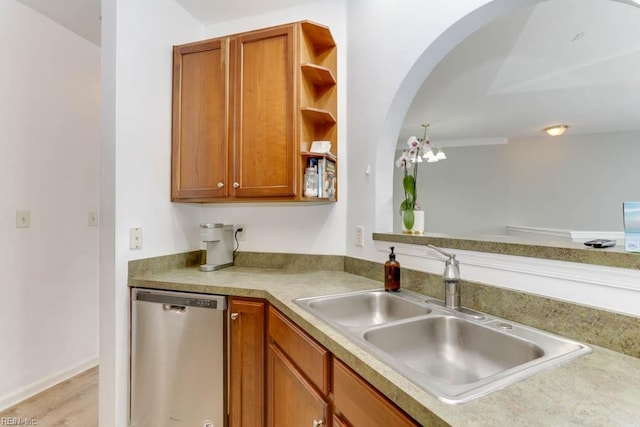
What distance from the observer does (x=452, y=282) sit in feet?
3.81

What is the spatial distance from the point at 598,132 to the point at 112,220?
6.18m

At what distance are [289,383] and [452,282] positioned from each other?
729 millimetres

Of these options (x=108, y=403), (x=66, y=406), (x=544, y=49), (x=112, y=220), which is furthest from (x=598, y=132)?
(x=66, y=406)

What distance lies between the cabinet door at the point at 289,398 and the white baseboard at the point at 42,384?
1.83 meters

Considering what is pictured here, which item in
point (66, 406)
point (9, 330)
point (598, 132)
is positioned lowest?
point (66, 406)

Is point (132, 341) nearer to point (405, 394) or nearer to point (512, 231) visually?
point (405, 394)

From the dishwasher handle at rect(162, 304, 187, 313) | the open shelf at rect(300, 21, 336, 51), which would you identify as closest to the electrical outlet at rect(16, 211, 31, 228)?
the dishwasher handle at rect(162, 304, 187, 313)

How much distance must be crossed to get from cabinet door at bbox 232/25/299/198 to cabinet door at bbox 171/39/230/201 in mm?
88

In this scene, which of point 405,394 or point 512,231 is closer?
point 405,394

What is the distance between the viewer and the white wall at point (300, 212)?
6.50 ft

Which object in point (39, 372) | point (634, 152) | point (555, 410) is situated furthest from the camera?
point (634, 152)

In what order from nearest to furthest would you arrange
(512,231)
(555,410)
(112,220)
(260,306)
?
(555,410) → (260,306) → (112,220) → (512,231)

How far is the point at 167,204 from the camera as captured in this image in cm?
196

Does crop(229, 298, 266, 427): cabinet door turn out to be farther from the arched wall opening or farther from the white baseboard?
the white baseboard
